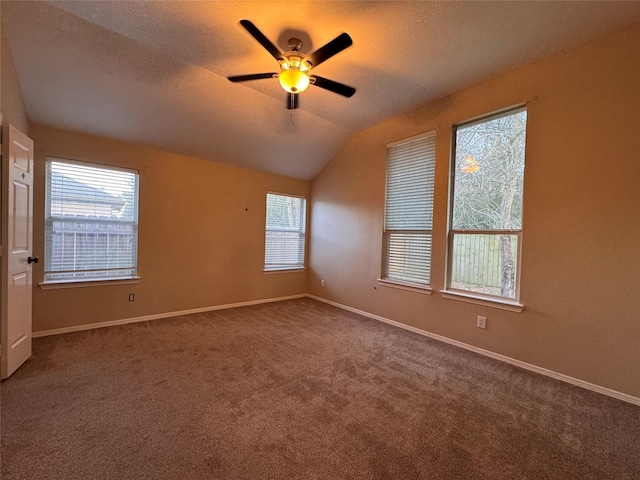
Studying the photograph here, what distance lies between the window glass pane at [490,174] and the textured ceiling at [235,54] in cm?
55

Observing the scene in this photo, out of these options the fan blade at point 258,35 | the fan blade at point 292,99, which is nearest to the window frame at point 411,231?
the fan blade at point 292,99

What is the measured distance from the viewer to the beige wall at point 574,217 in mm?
2244

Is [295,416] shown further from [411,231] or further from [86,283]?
Answer: [86,283]

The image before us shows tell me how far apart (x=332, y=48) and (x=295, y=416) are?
2580 millimetres

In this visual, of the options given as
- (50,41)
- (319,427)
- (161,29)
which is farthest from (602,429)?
(50,41)

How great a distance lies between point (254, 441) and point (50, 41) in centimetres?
362

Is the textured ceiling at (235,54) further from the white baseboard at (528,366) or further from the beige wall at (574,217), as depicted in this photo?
the white baseboard at (528,366)

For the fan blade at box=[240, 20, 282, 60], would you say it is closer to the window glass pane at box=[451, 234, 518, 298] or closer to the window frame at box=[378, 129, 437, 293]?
the window frame at box=[378, 129, 437, 293]

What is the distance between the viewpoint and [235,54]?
267 cm

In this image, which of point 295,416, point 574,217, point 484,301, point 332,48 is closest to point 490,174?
point 574,217

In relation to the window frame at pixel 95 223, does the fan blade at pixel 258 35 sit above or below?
above

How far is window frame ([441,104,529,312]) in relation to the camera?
2818 mm

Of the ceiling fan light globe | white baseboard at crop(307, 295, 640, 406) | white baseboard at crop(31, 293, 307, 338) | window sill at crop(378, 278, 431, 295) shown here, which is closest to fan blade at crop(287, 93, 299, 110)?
the ceiling fan light globe

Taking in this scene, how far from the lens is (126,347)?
2.97 metres
